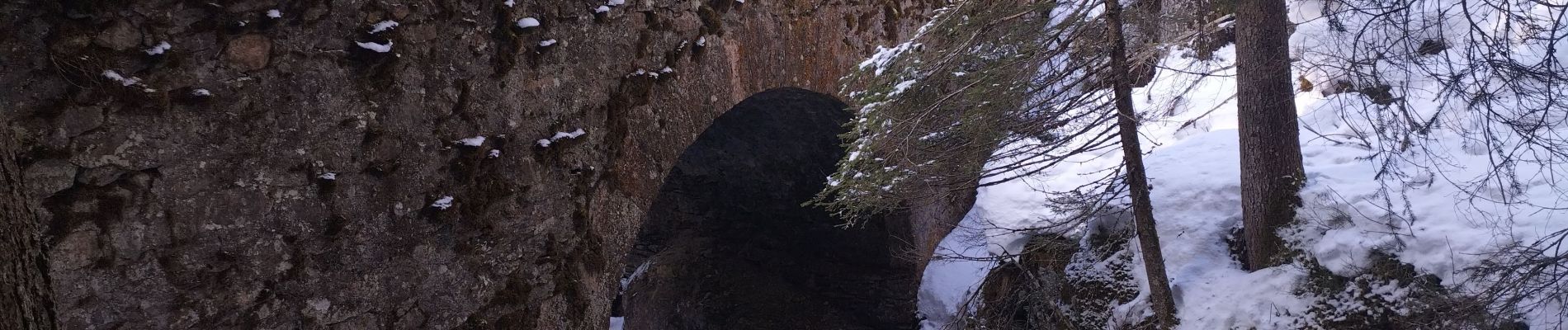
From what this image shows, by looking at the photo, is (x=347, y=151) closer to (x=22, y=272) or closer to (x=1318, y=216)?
(x=22, y=272)

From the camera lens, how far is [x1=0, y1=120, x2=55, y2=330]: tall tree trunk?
91.4 inches

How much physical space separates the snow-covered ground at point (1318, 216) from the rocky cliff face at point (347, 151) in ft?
9.31

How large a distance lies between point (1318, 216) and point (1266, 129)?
68cm

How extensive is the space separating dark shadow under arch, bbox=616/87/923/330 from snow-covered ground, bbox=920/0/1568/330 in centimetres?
55

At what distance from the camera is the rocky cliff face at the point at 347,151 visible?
2.40m

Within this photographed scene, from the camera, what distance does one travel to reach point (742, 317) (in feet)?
26.0

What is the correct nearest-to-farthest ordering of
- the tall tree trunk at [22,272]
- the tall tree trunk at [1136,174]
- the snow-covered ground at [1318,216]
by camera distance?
the tall tree trunk at [22,272] < the snow-covered ground at [1318,216] < the tall tree trunk at [1136,174]

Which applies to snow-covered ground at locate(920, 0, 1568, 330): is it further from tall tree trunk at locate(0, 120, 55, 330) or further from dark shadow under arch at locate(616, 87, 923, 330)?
tall tree trunk at locate(0, 120, 55, 330)

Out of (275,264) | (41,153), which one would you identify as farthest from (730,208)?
(41,153)

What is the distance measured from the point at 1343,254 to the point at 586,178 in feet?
14.8

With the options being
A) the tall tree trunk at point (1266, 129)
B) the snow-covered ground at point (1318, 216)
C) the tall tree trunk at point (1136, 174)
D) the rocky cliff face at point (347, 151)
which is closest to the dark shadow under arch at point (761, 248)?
the snow-covered ground at point (1318, 216)

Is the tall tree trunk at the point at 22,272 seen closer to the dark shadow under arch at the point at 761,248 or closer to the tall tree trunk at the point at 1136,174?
the tall tree trunk at the point at 1136,174

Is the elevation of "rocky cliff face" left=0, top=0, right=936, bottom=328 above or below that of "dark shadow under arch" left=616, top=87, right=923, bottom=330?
above

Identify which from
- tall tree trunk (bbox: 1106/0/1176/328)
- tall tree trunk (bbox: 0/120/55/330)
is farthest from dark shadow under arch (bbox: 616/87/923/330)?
tall tree trunk (bbox: 0/120/55/330)
